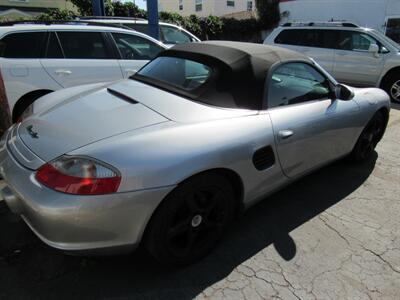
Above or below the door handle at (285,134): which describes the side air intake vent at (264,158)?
below

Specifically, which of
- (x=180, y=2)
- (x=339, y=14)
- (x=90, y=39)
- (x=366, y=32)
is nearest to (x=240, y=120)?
(x=90, y=39)

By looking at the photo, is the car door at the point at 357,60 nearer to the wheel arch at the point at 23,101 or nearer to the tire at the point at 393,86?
the tire at the point at 393,86

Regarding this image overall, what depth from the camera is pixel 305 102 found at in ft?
10.4

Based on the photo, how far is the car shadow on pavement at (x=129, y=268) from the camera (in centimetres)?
229

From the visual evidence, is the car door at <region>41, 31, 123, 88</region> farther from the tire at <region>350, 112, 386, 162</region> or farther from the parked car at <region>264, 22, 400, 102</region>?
the parked car at <region>264, 22, 400, 102</region>

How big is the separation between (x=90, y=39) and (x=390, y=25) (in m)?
13.9

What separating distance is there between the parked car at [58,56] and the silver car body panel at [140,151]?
1.94 metres

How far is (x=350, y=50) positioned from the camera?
8500 millimetres

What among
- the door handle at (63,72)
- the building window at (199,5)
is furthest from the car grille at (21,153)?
the building window at (199,5)

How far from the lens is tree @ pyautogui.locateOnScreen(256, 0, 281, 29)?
19.8 metres

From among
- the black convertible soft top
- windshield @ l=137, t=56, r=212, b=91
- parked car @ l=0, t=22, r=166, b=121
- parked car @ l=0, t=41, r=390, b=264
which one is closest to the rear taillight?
parked car @ l=0, t=41, r=390, b=264

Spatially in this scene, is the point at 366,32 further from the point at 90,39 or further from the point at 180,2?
the point at 180,2

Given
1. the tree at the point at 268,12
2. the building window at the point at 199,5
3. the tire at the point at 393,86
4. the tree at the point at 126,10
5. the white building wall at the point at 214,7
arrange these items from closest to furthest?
the tire at the point at 393,86 → the tree at the point at 126,10 → the tree at the point at 268,12 → the white building wall at the point at 214,7 → the building window at the point at 199,5

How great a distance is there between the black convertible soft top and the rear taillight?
103 centimetres
